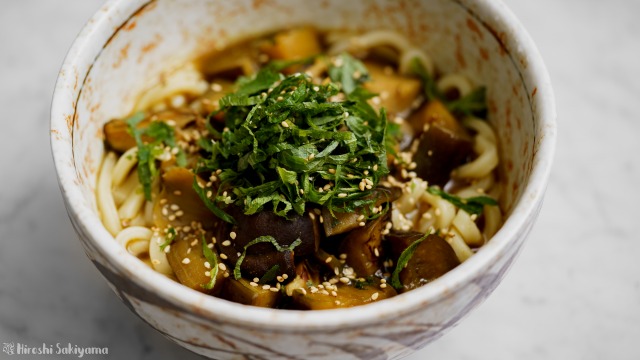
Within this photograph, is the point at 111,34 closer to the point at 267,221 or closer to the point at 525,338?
the point at 267,221

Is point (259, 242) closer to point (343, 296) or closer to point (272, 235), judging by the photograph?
point (272, 235)

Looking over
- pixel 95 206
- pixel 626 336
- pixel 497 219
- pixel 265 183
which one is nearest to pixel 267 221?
pixel 265 183

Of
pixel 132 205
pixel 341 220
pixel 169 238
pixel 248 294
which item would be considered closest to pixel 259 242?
pixel 248 294

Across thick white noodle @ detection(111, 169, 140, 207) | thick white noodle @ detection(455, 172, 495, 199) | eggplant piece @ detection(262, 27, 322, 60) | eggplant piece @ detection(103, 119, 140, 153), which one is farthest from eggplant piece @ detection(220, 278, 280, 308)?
eggplant piece @ detection(262, 27, 322, 60)

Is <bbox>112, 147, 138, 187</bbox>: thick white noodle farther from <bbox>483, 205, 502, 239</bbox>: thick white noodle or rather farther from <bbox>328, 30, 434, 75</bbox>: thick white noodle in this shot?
<bbox>483, 205, 502, 239</bbox>: thick white noodle

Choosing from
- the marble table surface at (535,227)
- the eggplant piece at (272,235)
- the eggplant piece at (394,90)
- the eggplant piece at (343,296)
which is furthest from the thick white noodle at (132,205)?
the eggplant piece at (394,90)

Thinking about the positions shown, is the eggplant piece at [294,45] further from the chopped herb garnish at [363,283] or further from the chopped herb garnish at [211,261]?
the chopped herb garnish at [363,283]
